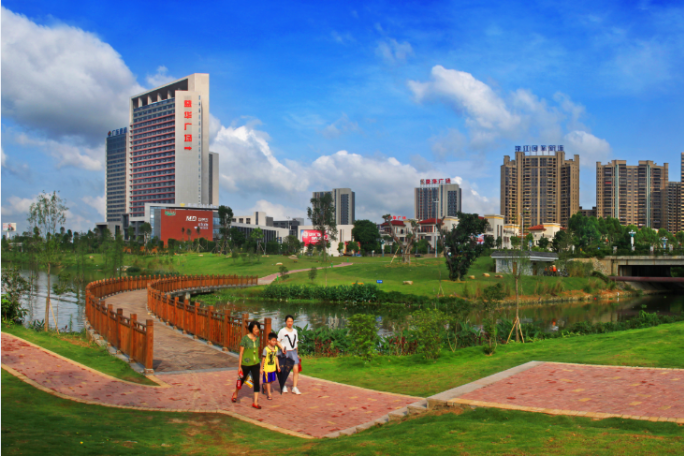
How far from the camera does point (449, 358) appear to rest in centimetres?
1217

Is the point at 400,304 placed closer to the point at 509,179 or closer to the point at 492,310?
the point at 492,310

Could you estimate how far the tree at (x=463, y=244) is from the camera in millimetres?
39688

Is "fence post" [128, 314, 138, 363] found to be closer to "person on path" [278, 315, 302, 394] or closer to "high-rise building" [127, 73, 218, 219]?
"person on path" [278, 315, 302, 394]

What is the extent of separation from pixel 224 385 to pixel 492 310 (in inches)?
960

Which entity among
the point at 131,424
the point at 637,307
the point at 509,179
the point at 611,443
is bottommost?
the point at 637,307

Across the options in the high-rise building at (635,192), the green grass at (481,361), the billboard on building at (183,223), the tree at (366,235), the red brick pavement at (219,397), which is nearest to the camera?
the red brick pavement at (219,397)

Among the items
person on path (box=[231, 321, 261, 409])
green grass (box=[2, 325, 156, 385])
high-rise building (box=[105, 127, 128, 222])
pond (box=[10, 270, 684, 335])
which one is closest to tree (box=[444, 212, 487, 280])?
pond (box=[10, 270, 684, 335])

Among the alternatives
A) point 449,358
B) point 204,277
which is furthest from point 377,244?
point 449,358

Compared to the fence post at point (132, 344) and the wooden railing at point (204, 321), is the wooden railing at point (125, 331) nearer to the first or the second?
the fence post at point (132, 344)

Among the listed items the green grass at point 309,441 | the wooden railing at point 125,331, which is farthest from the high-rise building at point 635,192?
the green grass at point 309,441

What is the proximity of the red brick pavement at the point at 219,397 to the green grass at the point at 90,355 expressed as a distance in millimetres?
401

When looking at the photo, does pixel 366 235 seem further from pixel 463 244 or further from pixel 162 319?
pixel 162 319

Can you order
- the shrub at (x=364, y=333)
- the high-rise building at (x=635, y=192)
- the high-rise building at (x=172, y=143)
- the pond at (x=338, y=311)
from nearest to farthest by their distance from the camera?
the shrub at (x=364, y=333)
the pond at (x=338, y=311)
the high-rise building at (x=635, y=192)
the high-rise building at (x=172, y=143)

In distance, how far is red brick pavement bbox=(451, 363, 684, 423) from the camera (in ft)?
21.1
